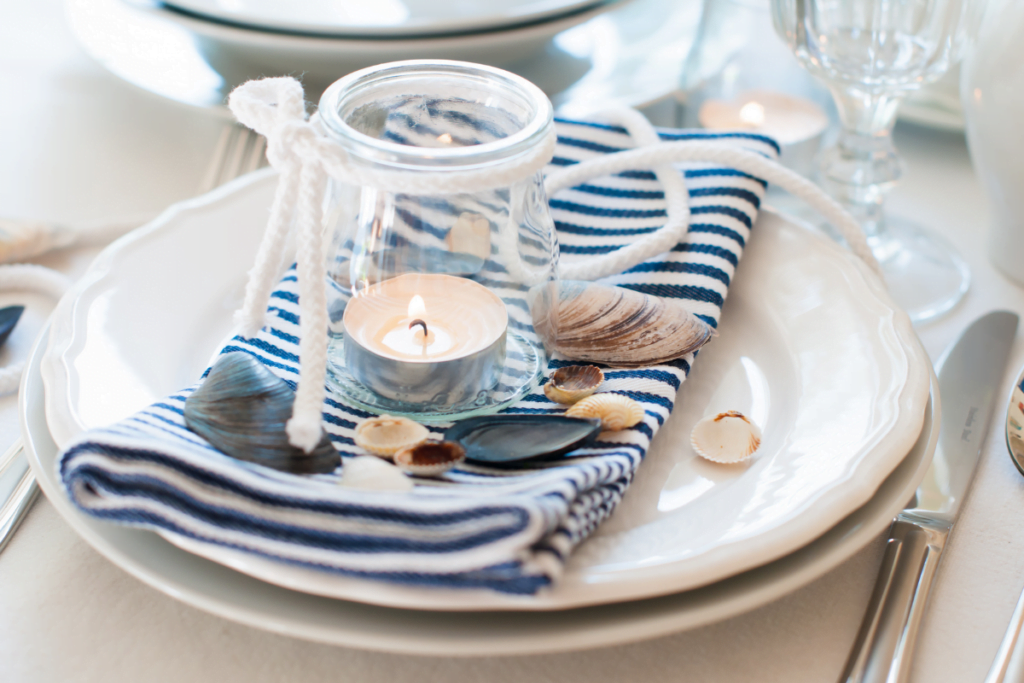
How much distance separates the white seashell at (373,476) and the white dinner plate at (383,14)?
0.40 meters

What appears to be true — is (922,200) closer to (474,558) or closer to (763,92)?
(763,92)

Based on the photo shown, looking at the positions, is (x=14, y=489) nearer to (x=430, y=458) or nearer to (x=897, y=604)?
(x=430, y=458)

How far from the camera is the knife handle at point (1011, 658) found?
35 centimetres

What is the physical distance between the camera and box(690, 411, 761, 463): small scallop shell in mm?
418

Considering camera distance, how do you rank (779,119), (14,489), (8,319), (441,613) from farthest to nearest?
1. (779,119)
2. (8,319)
3. (14,489)
4. (441,613)

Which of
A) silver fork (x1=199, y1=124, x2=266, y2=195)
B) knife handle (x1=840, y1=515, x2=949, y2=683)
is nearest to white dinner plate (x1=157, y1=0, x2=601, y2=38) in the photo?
silver fork (x1=199, y1=124, x2=266, y2=195)

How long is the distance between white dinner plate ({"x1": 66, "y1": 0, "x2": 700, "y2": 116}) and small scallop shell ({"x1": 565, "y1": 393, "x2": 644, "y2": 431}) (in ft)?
1.05

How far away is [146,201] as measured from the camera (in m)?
0.70

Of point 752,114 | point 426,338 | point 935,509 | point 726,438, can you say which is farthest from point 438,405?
point 752,114

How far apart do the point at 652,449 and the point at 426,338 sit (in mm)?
132

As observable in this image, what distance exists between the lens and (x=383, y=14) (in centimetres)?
72

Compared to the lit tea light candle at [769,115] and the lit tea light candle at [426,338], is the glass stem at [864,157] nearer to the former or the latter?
the lit tea light candle at [769,115]

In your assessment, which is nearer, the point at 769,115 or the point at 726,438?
the point at 726,438

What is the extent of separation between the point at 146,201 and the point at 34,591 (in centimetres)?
41
